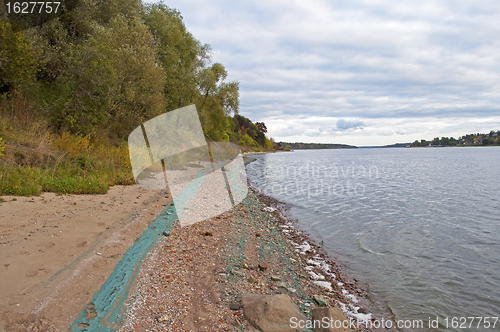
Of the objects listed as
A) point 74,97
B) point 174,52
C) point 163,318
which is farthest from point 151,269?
point 174,52

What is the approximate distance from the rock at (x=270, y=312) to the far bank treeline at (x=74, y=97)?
27.8 ft

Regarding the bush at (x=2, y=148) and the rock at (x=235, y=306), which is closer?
the rock at (x=235, y=306)

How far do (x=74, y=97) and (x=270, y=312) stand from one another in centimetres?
1609

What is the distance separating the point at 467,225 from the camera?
1348cm

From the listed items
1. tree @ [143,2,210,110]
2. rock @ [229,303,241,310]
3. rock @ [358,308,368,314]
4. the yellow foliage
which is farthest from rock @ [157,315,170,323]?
tree @ [143,2,210,110]

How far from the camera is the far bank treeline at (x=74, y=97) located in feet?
37.7

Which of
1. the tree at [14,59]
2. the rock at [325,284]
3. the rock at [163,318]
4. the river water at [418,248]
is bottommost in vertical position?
the river water at [418,248]

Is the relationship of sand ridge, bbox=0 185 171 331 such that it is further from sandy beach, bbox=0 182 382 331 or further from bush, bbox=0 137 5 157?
bush, bbox=0 137 5 157

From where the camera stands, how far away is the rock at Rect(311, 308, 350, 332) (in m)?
4.65

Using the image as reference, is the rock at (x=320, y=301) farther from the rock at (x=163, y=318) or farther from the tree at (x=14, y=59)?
the tree at (x=14, y=59)

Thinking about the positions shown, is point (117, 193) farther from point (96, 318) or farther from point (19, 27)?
point (19, 27)

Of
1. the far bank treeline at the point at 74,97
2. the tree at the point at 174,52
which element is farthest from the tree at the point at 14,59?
the tree at the point at 174,52

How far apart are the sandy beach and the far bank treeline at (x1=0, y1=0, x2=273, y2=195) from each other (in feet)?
8.51

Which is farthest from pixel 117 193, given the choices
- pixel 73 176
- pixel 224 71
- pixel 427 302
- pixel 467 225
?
pixel 224 71
